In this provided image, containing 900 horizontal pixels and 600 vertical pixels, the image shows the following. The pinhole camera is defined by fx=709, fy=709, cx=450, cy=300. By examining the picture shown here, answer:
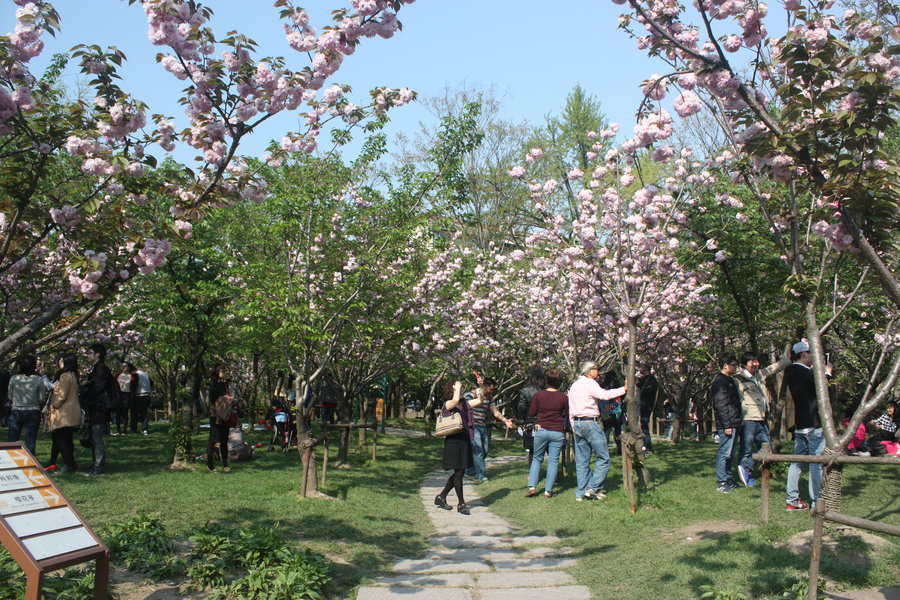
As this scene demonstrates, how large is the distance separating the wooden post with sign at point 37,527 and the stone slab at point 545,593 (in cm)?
258

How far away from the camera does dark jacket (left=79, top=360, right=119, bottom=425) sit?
Answer: 10.3 m

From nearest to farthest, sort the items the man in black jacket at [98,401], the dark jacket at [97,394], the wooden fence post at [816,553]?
the wooden fence post at [816,553] → the man in black jacket at [98,401] → the dark jacket at [97,394]

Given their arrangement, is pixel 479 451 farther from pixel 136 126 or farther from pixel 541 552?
pixel 136 126

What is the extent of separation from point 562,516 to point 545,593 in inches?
127

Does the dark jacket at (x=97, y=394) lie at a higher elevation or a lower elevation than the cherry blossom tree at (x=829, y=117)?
lower

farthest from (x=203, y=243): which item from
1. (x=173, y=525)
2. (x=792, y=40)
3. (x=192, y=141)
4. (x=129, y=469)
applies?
(x=792, y=40)

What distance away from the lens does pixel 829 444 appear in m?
5.07

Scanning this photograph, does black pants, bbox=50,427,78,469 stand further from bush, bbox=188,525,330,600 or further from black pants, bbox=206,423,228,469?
bush, bbox=188,525,330,600

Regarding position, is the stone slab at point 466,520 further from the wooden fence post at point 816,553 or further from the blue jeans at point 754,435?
the wooden fence post at point 816,553

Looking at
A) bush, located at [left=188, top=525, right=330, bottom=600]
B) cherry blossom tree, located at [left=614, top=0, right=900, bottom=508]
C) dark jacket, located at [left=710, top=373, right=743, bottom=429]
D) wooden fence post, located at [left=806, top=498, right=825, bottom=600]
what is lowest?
bush, located at [left=188, top=525, right=330, bottom=600]

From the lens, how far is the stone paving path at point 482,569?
17.0ft

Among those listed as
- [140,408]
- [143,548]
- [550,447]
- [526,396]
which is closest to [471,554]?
A: [143,548]

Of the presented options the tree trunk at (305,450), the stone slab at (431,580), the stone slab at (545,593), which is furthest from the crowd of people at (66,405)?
the stone slab at (545,593)

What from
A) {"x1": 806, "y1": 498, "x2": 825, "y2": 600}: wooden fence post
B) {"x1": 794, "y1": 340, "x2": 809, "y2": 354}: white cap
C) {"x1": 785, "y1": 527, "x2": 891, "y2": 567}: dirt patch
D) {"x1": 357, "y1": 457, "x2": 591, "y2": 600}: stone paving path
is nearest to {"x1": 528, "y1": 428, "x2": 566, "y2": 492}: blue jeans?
Answer: {"x1": 357, "y1": 457, "x2": 591, "y2": 600}: stone paving path
